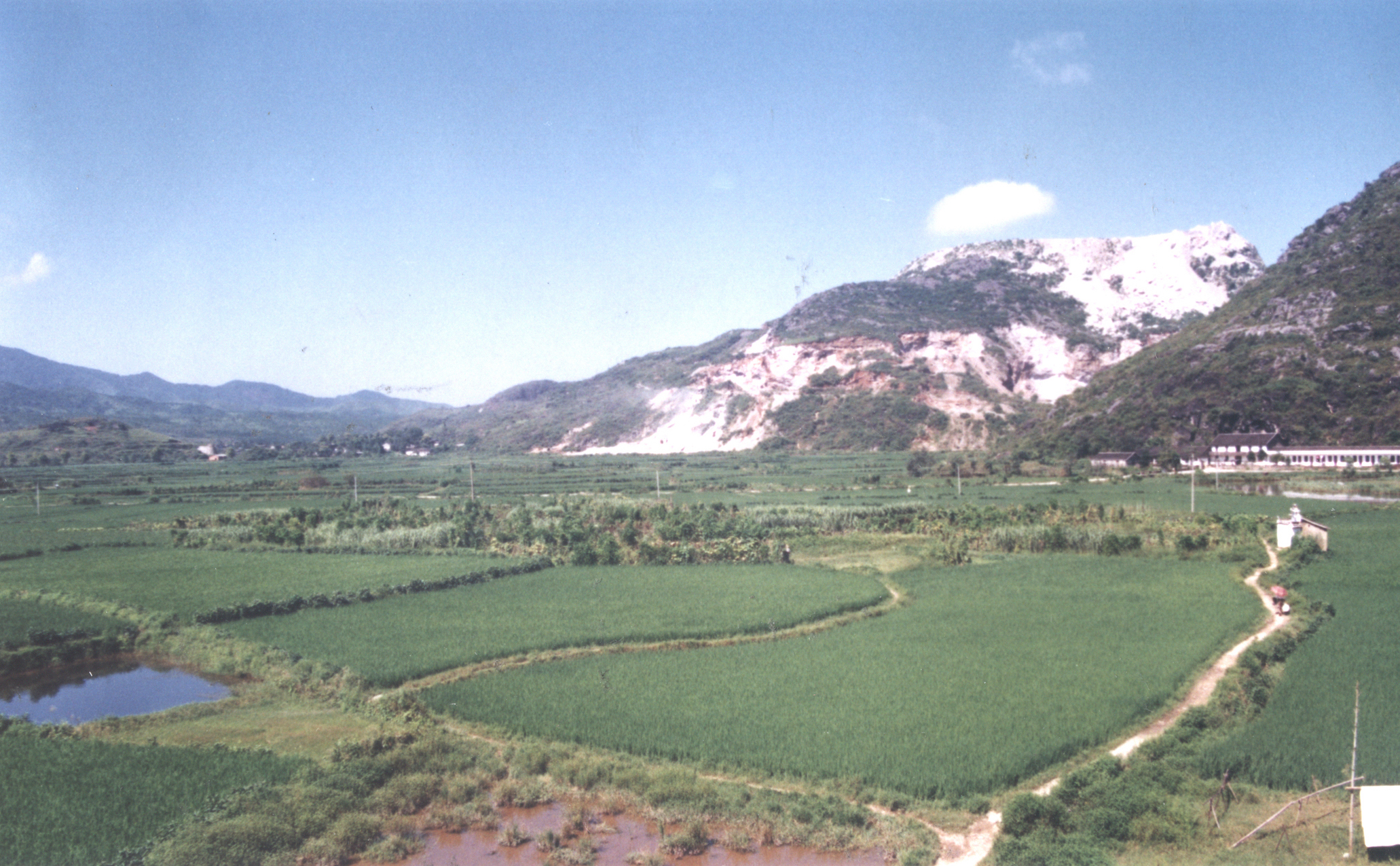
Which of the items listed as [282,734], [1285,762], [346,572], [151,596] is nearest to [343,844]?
[282,734]

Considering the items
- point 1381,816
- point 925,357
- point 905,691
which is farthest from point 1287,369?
point 1381,816

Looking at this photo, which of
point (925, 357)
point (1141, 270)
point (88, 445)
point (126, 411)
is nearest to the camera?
point (88, 445)

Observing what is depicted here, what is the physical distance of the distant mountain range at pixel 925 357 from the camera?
314 feet

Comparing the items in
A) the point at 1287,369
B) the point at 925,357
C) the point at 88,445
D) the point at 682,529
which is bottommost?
the point at 682,529

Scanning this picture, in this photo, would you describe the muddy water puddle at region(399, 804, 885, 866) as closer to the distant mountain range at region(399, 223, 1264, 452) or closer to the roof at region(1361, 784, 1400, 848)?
the roof at region(1361, 784, 1400, 848)

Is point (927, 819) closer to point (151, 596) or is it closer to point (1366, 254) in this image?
point (151, 596)

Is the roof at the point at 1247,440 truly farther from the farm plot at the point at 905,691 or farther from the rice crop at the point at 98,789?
the rice crop at the point at 98,789

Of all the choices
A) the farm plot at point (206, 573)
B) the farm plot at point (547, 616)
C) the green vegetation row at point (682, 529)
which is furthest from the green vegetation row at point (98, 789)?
the green vegetation row at point (682, 529)

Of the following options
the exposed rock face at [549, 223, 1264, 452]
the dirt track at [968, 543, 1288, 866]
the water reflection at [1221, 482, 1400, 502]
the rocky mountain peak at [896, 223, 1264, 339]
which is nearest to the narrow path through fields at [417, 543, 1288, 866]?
the dirt track at [968, 543, 1288, 866]

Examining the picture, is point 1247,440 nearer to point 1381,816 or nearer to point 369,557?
point 369,557

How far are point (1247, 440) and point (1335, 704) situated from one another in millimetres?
48489

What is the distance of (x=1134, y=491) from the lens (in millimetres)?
44062

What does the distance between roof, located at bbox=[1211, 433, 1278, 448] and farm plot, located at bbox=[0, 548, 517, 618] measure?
154 ft

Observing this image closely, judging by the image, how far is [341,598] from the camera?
23.8 m
